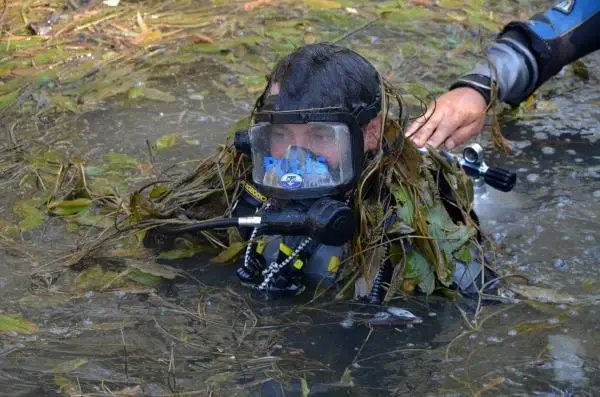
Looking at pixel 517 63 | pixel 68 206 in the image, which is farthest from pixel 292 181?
pixel 517 63

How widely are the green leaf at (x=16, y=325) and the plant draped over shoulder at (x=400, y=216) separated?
661mm

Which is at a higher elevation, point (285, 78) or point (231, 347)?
point (285, 78)

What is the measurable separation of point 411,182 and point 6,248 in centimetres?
164

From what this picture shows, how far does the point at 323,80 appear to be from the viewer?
319 cm

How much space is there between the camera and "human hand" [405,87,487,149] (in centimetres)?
386

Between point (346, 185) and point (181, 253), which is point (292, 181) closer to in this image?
point (346, 185)

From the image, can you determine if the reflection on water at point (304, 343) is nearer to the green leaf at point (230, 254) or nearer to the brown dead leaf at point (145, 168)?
the green leaf at point (230, 254)

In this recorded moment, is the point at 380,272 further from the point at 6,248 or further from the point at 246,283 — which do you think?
the point at 6,248

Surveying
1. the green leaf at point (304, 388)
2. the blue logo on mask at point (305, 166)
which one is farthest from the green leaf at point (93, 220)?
the green leaf at point (304, 388)

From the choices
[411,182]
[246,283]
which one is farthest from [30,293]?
[411,182]

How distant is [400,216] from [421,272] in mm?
213

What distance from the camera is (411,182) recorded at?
3434 mm

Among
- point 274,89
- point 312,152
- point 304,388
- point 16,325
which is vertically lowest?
point 16,325

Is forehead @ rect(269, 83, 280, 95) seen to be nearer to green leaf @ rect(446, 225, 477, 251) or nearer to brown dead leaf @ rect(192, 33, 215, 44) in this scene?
green leaf @ rect(446, 225, 477, 251)
